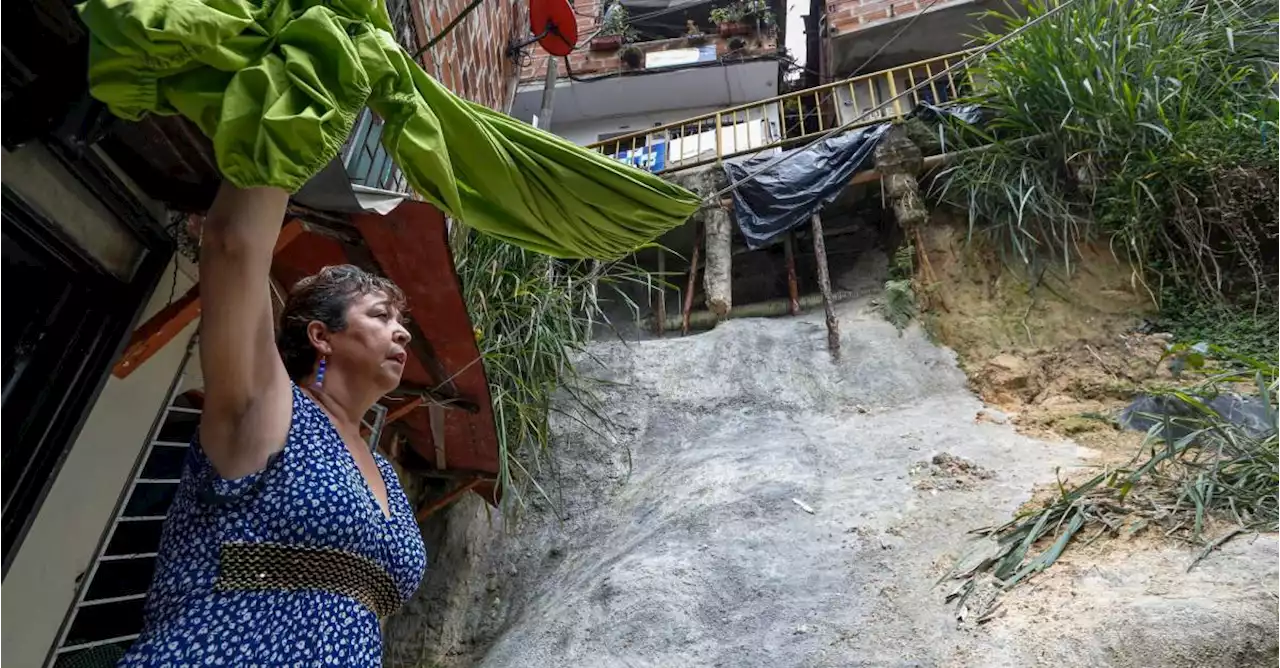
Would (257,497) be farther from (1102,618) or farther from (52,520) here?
(1102,618)

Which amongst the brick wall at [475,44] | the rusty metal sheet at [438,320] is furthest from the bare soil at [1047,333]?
the brick wall at [475,44]

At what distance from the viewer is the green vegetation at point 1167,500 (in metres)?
3.42

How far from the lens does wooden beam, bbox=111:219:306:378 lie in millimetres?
2666

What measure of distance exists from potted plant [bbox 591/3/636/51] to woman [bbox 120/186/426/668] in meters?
10.6

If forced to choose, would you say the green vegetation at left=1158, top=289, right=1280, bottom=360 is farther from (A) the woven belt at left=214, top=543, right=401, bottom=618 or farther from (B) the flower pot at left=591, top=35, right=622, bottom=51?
(B) the flower pot at left=591, top=35, right=622, bottom=51

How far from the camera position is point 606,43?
1142cm

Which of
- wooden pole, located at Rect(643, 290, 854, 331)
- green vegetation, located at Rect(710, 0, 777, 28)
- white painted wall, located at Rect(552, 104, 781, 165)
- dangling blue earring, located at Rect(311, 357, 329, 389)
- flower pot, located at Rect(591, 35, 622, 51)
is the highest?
dangling blue earring, located at Rect(311, 357, 329, 389)

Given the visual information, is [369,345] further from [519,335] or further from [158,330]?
[519,335]

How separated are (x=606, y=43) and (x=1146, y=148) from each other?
6.89 meters

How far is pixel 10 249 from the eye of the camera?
2193 mm

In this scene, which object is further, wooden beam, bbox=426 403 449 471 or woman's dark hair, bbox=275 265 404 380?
wooden beam, bbox=426 403 449 471

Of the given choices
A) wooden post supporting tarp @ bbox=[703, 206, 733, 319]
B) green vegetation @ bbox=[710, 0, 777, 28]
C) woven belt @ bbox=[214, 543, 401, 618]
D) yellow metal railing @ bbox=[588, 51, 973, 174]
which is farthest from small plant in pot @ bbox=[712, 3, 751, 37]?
woven belt @ bbox=[214, 543, 401, 618]

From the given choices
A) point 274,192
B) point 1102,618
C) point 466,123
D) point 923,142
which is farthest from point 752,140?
point 274,192

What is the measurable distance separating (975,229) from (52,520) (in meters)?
6.36
